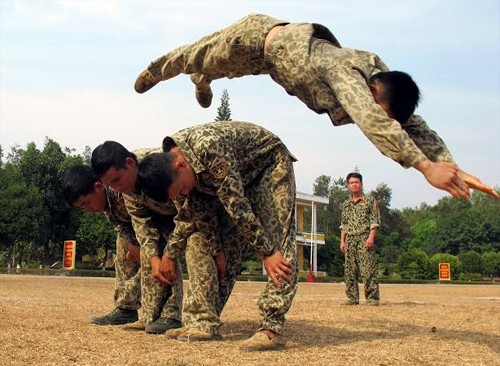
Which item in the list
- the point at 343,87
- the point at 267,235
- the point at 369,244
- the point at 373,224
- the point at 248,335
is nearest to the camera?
the point at 343,87

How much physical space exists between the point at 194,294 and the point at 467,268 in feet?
165

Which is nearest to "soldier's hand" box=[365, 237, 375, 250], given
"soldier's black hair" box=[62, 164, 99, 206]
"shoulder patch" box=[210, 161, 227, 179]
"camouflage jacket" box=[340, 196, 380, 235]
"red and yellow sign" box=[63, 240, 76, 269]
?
"camouflage jacket" box=[340, 196, 380, 235]

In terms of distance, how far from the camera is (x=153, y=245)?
5.39 meters

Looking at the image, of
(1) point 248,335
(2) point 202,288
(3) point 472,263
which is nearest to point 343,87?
(2) point 202,288

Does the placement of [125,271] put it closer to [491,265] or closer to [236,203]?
[236,203]

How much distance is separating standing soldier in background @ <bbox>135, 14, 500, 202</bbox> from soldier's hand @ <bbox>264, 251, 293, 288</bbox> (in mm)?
976

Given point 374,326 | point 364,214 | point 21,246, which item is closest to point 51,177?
point 21,246

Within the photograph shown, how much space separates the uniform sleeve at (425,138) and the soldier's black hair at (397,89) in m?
0.27

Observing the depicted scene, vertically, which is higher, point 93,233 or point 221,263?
point 93,233

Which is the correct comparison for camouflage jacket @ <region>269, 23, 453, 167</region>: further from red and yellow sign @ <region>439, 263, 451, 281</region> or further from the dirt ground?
red and yellow sign @ <region>439, 263, 451, 281</region>

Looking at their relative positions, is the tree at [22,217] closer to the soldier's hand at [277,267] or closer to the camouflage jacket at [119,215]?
the camouflage jacket at [119,215]

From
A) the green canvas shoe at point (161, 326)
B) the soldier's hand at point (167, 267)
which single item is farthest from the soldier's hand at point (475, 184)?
the green canvas shoe at point (161, 326)

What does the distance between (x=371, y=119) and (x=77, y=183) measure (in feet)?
8.72

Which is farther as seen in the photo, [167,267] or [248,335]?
[248,335]
